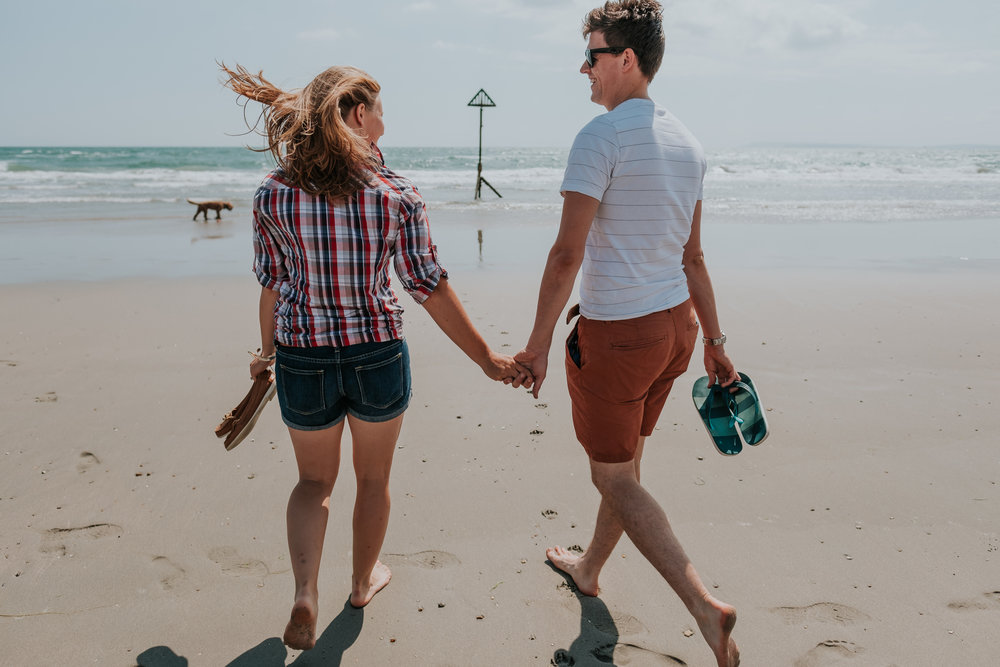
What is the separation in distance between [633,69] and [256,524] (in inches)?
90.5

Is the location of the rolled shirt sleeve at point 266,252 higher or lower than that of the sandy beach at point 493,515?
higher

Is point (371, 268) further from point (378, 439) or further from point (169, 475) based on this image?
point (169, 475)

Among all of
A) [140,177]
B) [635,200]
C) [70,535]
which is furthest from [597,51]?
[140,177]

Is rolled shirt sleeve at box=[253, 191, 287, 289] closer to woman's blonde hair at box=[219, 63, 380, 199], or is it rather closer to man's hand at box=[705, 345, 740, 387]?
woman's blonde hair at box=[219, 63, 380, 199]

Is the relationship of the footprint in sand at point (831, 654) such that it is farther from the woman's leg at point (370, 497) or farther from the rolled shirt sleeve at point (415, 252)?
the rolled shirt sleeve at point (415, 252)

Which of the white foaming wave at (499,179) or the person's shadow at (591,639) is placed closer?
the person's shadow at (591,639)

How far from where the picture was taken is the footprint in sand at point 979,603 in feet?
8.01

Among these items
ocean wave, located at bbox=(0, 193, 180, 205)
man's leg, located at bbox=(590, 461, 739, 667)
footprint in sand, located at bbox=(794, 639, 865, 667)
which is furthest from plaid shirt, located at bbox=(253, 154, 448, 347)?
ocean wave, located at bbox=(0, 193, 180, 205)

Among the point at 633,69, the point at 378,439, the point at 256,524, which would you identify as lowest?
the point at 256,524

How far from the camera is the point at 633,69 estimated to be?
2.08 m

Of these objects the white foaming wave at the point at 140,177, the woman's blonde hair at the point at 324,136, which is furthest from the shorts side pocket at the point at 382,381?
the white foaming wave at the point at 140,177

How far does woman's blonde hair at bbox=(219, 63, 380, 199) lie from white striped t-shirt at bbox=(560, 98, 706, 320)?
0.59 metres

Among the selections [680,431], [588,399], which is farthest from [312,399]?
[680,431]

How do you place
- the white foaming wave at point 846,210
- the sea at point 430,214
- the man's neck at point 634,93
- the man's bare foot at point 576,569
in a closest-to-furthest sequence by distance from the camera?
the man's neck at point 634,93 → the man's bare foot at point 576,569 → the sea at point 430,214 → the white foaming wave at point 846,210
